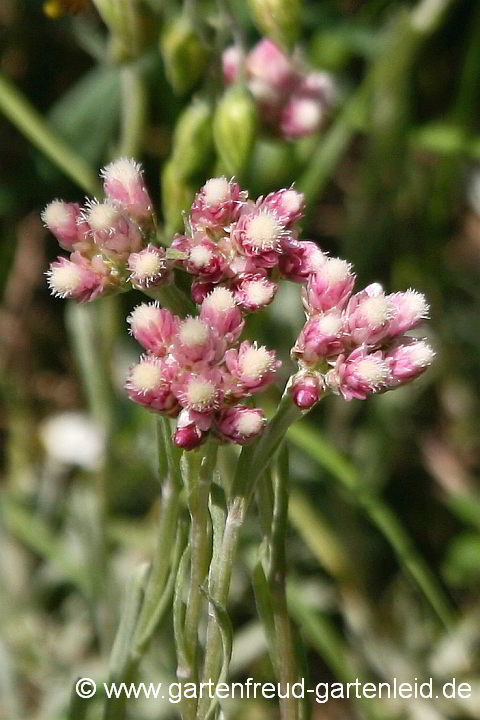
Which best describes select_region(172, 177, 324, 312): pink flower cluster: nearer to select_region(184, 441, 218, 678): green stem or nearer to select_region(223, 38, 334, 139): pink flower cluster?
select_region(184, 441, 218, 678): green stem

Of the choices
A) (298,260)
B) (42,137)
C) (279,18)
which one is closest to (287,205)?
(298,260)

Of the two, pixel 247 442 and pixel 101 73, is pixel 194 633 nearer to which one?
pixel 247 442

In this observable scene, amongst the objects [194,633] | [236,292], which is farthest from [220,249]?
[194,633]

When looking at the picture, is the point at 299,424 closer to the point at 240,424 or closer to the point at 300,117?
the point at 300,117

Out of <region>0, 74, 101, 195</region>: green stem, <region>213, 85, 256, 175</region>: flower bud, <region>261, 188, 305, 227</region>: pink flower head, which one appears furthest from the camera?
<region>0, 74, 101, 195</region>: green stem

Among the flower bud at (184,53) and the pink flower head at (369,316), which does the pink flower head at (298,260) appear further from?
the flower bud at (184,53)

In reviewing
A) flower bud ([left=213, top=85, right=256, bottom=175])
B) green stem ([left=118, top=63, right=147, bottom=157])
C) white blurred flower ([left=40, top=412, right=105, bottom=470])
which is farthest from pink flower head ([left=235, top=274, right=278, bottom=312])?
white blurred flower ([left=40, top=412, right=105, bottom=470])
